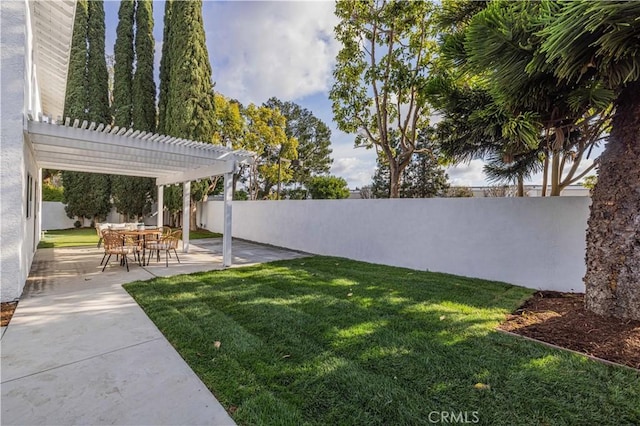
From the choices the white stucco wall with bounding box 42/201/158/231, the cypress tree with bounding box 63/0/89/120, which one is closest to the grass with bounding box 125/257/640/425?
the white stucco wall with bounding box 42/201/158/231

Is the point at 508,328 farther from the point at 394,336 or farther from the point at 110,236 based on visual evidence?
the point at 110,236

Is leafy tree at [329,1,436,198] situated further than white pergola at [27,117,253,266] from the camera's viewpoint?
Yes

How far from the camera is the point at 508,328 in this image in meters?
4.13

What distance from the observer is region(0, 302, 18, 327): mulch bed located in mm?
4258

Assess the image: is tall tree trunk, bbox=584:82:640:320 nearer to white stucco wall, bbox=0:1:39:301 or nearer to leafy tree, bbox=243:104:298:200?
white stucco wall, bbox=0:1:39:301

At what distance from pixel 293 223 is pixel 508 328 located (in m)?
9.24

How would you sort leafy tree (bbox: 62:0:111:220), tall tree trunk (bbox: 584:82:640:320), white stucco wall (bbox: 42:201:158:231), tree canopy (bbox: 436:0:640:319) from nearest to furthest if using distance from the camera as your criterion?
1. tree canopy (bbox: 436:0:640:319)
2. tall tree trunk (bbox: 584:82:640:320)
3. white stucco wall (bbox: 42:201:158:231)
4. leafy tree (bbox: 62:0:111:220)

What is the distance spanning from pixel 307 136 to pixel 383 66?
19199 millimetres

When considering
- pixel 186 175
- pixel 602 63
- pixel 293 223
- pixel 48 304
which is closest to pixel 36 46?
pixel 186 175

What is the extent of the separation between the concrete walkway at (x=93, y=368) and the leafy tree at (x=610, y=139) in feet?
15.4

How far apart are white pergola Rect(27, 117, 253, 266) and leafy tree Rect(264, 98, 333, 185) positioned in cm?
1773

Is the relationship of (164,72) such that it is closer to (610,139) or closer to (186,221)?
(186,221)

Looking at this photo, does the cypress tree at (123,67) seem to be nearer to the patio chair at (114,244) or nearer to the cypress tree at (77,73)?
the cypress tree at (77,73)

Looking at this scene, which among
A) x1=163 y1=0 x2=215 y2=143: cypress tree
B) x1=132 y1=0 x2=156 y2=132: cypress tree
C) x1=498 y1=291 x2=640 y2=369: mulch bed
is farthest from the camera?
x1=132 y1=0 x2=156 y2=132: cypress tree
